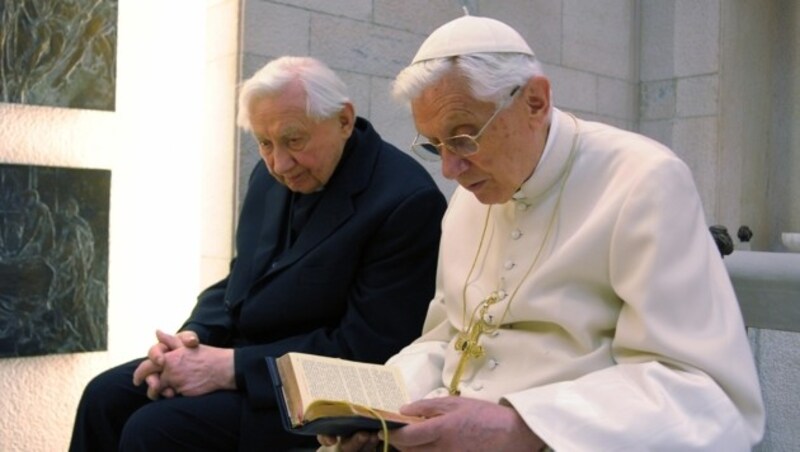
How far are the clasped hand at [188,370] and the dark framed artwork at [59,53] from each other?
1674 mm

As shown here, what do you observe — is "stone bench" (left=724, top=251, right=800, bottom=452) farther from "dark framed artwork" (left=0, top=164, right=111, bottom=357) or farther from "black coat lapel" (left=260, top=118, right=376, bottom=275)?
"dark framed artwork" (left=0, top=164, right=111, bottom=357)

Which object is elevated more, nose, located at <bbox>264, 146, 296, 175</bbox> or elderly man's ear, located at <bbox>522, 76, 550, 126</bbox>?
elderly man's ear, located at <bbox>522, 76, 550, 126</bbox>

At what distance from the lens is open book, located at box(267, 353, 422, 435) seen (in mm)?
1896

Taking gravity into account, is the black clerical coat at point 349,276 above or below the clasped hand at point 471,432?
above

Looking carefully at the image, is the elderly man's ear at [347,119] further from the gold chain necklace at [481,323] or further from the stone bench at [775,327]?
the stone bench at [775,327]

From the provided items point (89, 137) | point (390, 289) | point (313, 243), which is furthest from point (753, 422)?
point (89, 137)


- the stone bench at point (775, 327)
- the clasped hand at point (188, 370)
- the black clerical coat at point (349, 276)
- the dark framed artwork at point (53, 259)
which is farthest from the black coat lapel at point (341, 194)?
the dark framed artwork at point (53, 259)

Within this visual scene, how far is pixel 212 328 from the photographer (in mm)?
3229

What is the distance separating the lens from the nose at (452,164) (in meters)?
2.18

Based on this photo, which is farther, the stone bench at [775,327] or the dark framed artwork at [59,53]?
the dark framed artwork at [59,53]

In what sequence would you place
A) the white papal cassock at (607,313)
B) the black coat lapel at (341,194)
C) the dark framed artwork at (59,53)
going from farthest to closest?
the dark framed artwork at (59,53) < the black coat lapel at (341,194) < the white papal cassock at (607,313)

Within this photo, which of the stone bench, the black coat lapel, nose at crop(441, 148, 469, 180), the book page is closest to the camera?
the book page

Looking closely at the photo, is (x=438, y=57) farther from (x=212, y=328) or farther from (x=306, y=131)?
(x=212, y=328)

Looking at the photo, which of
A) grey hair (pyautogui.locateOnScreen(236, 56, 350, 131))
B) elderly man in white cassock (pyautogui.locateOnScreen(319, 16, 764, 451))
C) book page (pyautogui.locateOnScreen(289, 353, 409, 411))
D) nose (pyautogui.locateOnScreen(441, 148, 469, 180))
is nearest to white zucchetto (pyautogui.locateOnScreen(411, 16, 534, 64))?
elderly man in white cassock (pyautogui.locateOnScreen(319, 16, 764, 451))
